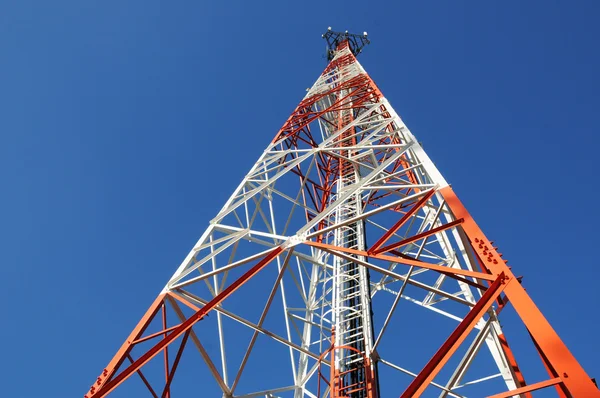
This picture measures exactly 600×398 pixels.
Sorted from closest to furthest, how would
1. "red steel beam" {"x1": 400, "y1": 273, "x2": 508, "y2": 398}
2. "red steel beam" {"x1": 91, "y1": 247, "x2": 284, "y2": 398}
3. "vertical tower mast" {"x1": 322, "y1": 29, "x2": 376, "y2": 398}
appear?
"red steel beam" {"x1": 400, "y1": 273, "x2": 508, "y2": 398} → "red steel beam" {"x1": 91, "y1": 247, "x2": 284, "y2": 398} → "vertical tower mast" {"x1": 322, "y1": 29, "x2": 376, "y2": 398}

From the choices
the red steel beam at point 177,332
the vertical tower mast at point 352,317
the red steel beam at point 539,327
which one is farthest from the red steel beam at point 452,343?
the red steel beam at point 177,332

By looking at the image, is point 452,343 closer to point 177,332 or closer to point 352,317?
point 177,332

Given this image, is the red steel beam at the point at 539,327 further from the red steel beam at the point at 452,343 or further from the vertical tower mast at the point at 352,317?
the vertical tower mast at the point at 352,317

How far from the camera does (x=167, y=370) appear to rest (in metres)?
6.52

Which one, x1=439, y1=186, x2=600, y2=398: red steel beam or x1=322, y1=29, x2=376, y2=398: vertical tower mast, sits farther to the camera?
x1=322, y1=29, x2=376, y2=398: vertical tower mast

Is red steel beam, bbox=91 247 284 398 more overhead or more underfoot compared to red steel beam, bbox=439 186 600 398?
Result: more overhead

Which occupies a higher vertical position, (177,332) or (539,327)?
(177,332)

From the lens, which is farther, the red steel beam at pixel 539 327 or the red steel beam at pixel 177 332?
the red steel beam at pixel 177 332

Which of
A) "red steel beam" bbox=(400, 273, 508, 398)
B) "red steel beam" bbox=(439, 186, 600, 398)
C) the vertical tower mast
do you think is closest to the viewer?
"red steel beam" bbox=(439, 186, 600, 398)

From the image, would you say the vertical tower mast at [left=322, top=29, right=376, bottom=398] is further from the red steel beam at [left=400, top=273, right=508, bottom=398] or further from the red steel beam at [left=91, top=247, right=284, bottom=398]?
the red steel beam at [left=400, top=273, right=508, bottom=398]

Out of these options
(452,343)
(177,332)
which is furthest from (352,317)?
(452,343)

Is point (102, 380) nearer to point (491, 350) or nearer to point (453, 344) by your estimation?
point (453, 344)

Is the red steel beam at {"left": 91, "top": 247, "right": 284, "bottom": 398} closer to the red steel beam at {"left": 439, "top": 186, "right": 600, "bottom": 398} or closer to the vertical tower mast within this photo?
the vertical tower mast

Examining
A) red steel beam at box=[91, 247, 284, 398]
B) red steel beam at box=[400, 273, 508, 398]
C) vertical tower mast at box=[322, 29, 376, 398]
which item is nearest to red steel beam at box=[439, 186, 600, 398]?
red steel beam at box=[400, 273, 508, 398]
